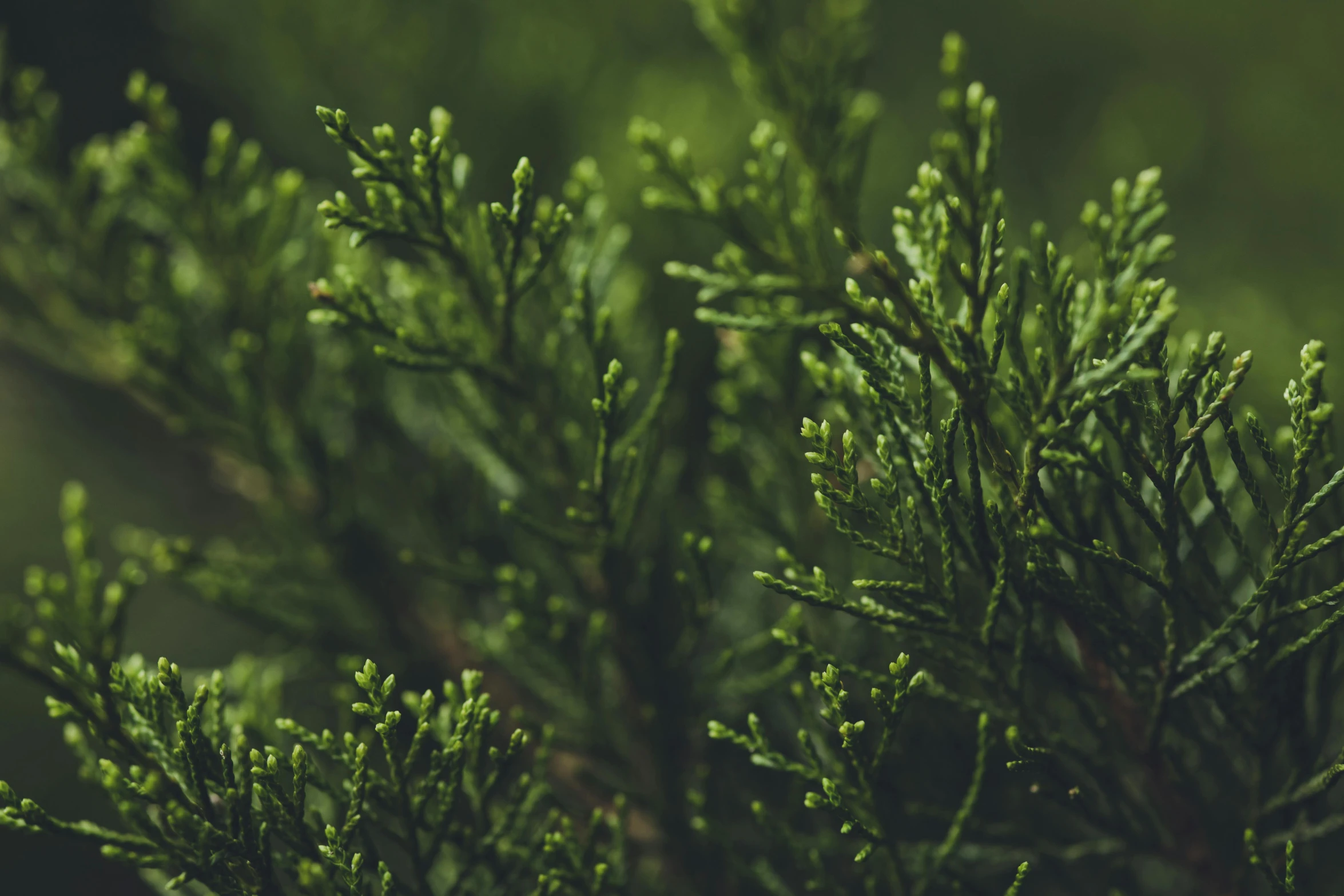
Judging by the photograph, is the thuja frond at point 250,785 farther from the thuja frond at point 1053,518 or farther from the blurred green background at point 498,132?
the blurred green background at point 498,132

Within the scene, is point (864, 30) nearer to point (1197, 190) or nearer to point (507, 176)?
point (507, 176)

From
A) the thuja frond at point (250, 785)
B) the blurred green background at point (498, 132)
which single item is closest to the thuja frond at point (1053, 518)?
the thuja frond at point (250, 785)

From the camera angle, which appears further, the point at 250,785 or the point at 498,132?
the point at 498,132

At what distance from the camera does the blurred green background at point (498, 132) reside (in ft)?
9.66

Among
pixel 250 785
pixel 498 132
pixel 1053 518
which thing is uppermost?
pixel 498 132

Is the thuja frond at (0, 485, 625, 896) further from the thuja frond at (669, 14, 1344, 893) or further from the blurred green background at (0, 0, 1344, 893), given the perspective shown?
the blurred green background at (0, 0, 1344, 893)

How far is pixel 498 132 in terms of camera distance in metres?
3.14

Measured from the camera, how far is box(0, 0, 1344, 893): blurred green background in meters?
2.94

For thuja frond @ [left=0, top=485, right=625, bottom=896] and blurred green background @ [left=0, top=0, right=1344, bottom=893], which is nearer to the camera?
thuja frond @ [left=0, top=485, right=625, bottom=896]

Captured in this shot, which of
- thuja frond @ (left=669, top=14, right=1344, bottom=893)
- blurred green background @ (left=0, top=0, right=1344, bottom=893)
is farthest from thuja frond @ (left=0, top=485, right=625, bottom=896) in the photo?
blurred green background @ (left=0, top=0, right=1344, bottom=893)

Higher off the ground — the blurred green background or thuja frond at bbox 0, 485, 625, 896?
the blurred green background

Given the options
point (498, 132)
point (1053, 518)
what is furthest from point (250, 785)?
point (498, 132)

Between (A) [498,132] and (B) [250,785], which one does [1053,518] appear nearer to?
(B) [250,785]

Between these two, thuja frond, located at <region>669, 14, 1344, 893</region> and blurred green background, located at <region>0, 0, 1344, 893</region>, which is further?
blurred green background, located at <region>0, 0, 1344, 893</region>
